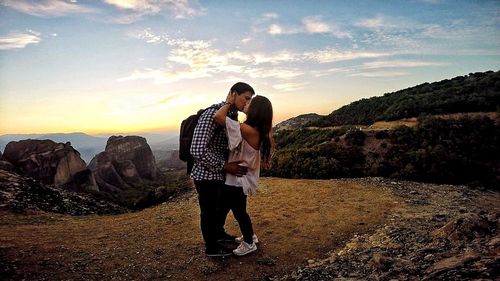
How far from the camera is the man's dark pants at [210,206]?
16.4ft

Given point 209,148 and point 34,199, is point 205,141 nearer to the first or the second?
point 209,148

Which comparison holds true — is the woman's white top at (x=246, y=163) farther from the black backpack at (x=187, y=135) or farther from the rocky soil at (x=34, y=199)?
the rocky soil at (x=34, y=199)

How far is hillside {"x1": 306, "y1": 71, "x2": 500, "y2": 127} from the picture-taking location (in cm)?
2159

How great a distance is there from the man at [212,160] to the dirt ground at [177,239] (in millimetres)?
917

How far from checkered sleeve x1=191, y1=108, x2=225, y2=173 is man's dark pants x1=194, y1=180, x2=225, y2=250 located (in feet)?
0.93

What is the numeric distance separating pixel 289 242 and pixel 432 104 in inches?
811

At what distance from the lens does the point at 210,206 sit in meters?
5.15

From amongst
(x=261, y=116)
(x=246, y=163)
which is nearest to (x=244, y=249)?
(x=246, y=163)

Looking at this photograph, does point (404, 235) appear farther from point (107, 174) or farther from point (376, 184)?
point (107, 174)

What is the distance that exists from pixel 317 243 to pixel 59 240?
4.93 m

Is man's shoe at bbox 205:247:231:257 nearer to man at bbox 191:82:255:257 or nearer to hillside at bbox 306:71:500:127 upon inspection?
man at bbox 191:82:255:257

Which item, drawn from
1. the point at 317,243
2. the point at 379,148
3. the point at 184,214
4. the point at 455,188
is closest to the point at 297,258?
the point at 317,243

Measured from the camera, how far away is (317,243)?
20.7ft

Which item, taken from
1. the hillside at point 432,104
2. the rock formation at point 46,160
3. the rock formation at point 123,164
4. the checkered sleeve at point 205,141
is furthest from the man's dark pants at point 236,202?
the rock formation at point 123,164
